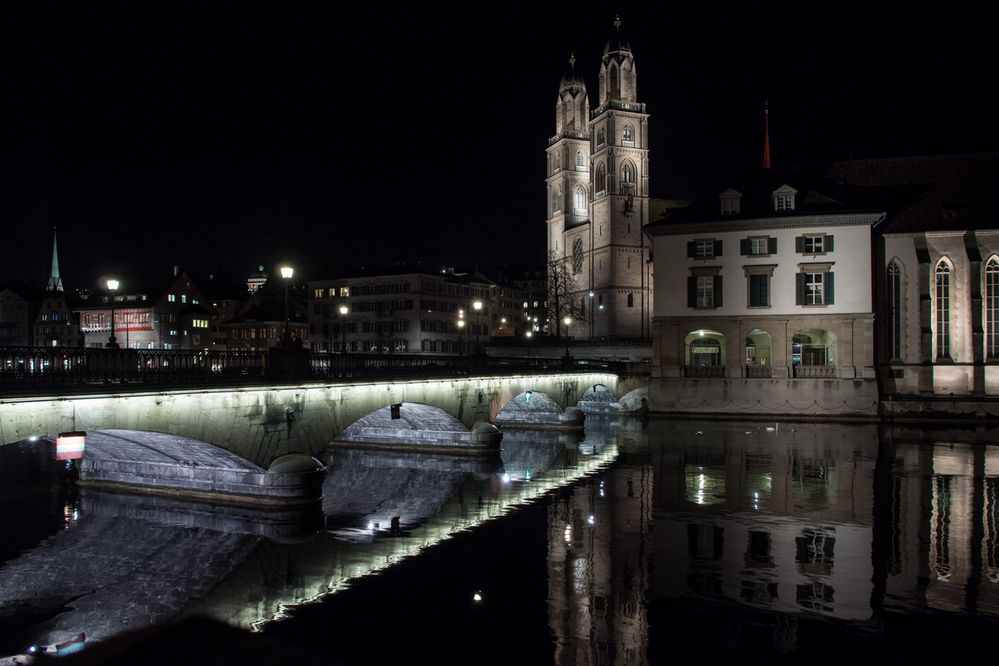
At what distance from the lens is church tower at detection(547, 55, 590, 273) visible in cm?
11444

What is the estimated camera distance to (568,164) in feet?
375

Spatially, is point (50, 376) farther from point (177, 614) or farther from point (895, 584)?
point (895, 584)

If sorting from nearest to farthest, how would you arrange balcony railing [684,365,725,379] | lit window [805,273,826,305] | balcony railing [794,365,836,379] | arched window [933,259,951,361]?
1. balcony railing [794,365,836,379]
2. lit window [805,273,826,305]
3. arched window [933,259,951,361]
4. balcony railing [684,365,725,379]

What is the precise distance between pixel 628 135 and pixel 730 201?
4696 centimetres

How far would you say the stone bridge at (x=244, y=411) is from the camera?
17828 millimetres

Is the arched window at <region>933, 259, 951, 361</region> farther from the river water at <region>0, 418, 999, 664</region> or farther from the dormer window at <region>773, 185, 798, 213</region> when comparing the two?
the river water at <region>0, 418, 999, 664</region>

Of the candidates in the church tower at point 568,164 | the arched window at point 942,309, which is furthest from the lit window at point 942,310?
the church tower at point 568,164

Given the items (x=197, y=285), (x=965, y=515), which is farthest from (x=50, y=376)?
(x=197, y=285)

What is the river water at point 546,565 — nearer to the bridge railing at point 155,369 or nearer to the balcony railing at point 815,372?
the bridge railing at point 155,369

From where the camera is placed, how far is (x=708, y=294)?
194ft

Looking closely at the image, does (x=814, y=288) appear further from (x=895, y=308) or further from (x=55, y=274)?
(x=55, y=274)

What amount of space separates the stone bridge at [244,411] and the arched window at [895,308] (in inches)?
1484

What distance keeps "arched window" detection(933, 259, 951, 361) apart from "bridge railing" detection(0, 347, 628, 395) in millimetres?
43838

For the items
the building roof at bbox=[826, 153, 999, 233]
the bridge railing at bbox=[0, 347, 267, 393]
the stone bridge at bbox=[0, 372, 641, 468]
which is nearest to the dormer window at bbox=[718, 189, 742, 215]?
the building roof at bbox=[826, 153, 999, 233]
